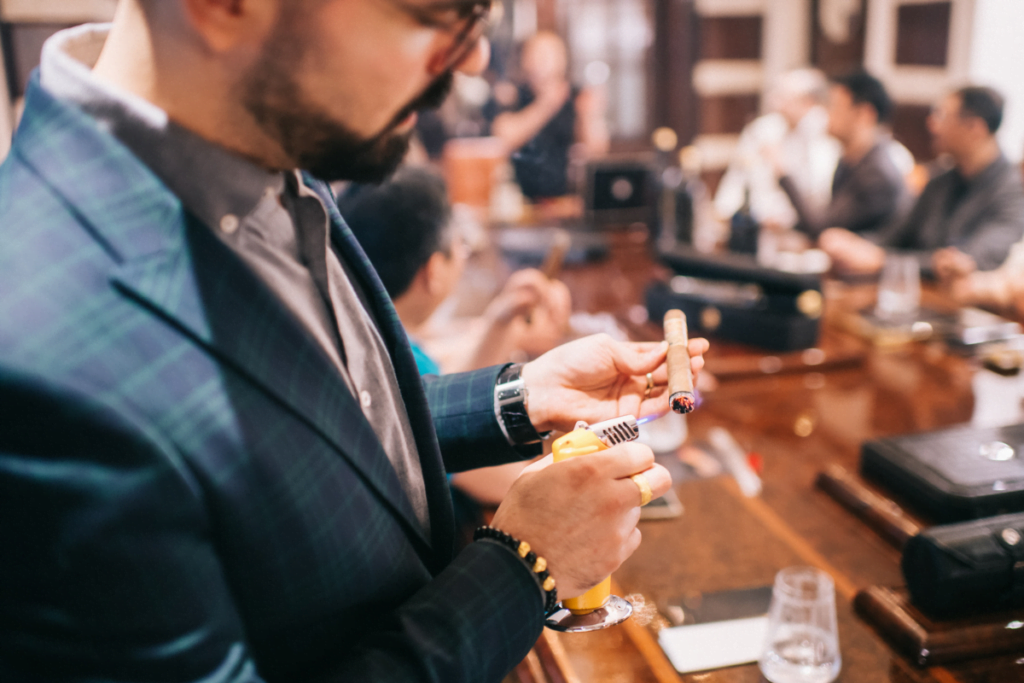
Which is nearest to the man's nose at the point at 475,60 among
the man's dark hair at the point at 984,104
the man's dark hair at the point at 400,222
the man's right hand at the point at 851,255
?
the man's dark hair at the point at 400,222

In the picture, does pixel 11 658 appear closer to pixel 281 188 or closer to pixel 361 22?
pixel 281 188

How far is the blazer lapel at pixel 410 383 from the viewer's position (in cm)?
91

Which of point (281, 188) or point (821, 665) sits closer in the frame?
point (281, 188)

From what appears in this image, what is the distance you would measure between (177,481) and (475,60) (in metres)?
0.49

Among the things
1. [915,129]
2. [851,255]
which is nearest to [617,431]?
[851,255]

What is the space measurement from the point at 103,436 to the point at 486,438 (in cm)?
60

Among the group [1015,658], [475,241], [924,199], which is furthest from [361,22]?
[924,199]

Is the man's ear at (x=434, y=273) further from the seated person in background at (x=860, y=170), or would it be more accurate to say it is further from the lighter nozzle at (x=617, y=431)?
the seated person in background at (x=860, y=170)

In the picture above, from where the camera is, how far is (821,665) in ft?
3.43

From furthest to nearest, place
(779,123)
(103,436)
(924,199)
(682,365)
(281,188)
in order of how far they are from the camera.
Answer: (779,123) < (924,199) < (682,365) < (281,188) < (103,436)

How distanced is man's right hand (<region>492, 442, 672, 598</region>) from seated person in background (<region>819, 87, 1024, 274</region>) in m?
2.99

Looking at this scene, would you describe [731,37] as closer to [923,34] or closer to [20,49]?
[923,34]

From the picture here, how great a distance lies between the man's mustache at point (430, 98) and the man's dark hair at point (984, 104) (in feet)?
12.8

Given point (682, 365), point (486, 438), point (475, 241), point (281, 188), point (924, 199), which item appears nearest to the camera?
point (281, 188)
